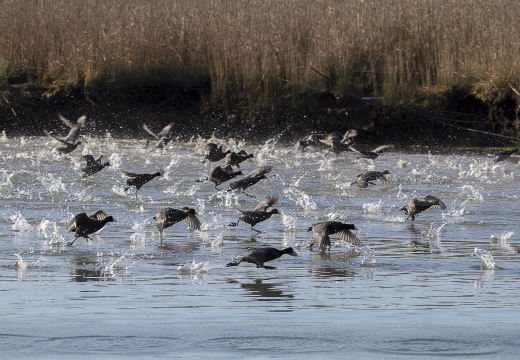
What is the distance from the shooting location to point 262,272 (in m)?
7.66

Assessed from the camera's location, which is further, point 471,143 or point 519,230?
point 471,143

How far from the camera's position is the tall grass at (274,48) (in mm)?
15258

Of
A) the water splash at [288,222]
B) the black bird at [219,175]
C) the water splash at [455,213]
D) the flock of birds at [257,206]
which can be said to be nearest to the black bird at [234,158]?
the flock of birds at [257,206]

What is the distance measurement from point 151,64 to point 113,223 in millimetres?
6688

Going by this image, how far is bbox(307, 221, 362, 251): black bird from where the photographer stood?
838cm

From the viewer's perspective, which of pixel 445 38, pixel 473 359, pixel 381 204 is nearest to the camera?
pixel 473 359

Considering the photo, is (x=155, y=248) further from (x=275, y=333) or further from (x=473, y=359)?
(x=473, y=359)

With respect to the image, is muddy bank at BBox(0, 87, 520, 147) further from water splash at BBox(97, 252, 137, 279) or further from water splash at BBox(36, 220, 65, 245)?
water splash at BBox(97, 252, 137, 279)

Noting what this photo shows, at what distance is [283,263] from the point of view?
8.03 m

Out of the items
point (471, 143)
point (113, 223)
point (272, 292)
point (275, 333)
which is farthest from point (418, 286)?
point (471, 143)

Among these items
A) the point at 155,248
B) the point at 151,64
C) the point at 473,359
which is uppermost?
the point at 151,64

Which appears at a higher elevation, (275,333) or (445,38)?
(445,38)

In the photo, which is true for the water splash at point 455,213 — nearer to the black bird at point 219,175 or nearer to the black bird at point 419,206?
the black bird at point 419,206

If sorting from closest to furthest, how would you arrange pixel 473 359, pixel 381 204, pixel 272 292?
pixel 473 359 → pixel 272 292 → pixel 381 204
